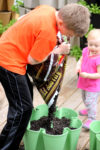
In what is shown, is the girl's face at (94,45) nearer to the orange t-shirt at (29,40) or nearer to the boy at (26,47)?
the boy at (26,47)

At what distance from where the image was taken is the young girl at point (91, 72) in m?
2.33

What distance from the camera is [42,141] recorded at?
82.4 inches

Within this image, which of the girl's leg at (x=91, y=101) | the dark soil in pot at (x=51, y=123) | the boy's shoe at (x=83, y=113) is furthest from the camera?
the boy's shoe at (x=83, y=113)

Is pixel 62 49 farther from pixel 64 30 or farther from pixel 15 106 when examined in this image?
pixel 15 106

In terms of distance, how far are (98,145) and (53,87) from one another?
552 mm

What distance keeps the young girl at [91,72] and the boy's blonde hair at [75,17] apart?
65cm

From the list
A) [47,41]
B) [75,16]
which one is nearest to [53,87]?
[47,41]

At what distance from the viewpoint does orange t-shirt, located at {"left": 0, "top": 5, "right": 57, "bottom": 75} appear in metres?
1.68

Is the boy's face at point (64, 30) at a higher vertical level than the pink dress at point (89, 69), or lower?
higher

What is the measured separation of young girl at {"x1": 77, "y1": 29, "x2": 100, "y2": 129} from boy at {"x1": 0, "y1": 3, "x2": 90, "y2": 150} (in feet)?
1.80

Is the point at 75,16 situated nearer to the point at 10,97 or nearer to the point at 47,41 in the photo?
the point at 47,41

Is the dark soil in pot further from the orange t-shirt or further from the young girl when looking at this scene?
the orange t-shirt

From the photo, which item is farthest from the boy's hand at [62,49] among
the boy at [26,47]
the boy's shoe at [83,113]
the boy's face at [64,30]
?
the boy's shoe at [83,113]

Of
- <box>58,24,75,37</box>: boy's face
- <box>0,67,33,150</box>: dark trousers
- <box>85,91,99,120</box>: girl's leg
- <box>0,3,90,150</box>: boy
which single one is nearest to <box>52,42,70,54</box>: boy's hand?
<box>0,3,90,150</box>: boy
